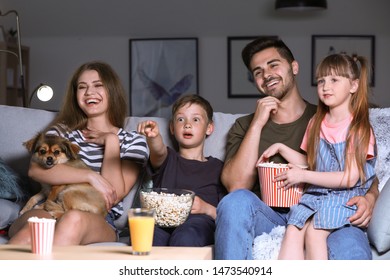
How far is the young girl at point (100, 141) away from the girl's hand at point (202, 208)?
0.31 metres

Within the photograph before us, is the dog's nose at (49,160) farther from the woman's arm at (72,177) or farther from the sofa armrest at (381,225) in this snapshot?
the sofa armrest at (381,225)

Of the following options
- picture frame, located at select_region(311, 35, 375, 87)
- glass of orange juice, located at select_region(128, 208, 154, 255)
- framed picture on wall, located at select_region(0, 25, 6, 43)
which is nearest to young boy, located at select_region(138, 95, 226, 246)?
glass of orange juice, located at select_region(128, 208, 154, 255)

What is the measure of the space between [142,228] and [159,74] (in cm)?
608

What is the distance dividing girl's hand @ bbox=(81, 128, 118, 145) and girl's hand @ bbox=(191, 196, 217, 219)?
45 cm

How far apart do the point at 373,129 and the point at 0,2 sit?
5635mm

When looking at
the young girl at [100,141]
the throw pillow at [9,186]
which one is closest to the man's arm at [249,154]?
the young girl at [100,141]

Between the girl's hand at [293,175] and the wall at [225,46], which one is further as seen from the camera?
the wall at [225,46]

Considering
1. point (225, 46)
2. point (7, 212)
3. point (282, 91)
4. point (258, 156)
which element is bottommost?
point (7, 212)

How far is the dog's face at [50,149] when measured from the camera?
2889 millimetres

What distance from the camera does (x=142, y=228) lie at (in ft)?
6.35

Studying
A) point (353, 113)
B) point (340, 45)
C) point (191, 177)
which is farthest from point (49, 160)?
point (340, 45)

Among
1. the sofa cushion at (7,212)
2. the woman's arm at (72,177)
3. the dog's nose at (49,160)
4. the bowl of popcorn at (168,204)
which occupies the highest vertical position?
the dog's nose at (49,160)

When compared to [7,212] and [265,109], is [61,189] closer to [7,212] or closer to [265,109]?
[7,212]
